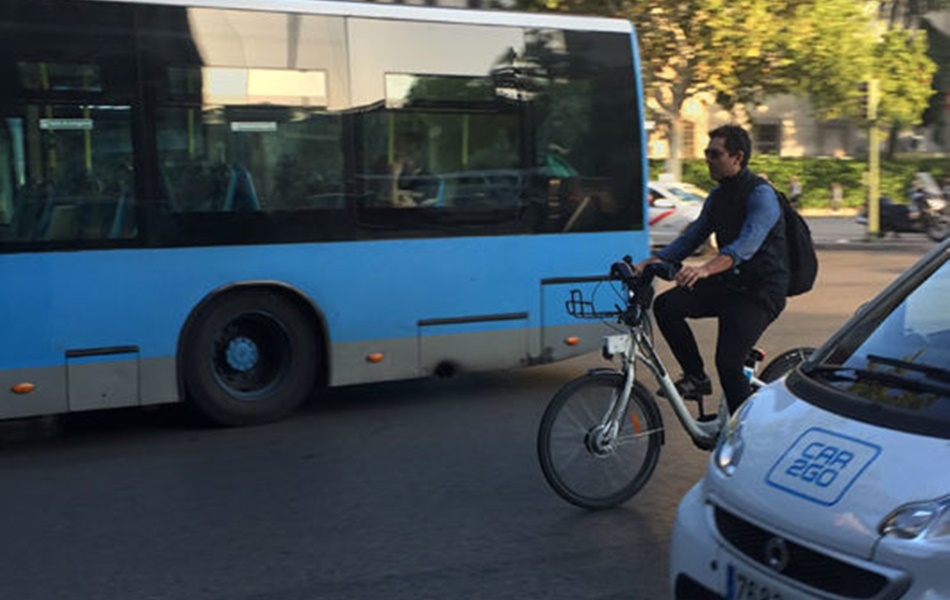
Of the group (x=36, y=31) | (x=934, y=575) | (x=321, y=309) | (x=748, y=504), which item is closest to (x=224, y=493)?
(x=321, y=309)

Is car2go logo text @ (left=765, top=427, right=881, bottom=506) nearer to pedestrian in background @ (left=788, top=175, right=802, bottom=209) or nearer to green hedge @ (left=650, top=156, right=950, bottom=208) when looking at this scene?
pedestrian in background @ (left=788, top=175, right=802, bottom=209)

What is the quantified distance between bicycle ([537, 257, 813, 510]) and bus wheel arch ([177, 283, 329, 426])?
276 cm

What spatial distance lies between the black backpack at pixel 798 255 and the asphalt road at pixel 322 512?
4.10 feet

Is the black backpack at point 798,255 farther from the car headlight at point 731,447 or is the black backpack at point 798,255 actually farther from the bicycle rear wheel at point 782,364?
the car headlight at point 731,447

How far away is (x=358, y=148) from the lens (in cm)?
748

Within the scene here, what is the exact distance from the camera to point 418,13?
25.3 feet

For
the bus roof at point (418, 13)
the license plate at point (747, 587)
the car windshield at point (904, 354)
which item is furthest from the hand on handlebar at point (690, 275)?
the bus roof at point (418, 13)

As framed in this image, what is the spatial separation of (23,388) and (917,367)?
5181 millimetres

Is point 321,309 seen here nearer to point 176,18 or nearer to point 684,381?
point 176,18

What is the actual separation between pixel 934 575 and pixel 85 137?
563 centimetres

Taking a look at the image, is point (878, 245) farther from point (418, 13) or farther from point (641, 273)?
point (641, 273)

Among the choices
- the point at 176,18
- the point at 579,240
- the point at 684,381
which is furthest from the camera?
the point at 579,240

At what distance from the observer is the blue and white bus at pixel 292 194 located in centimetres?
646

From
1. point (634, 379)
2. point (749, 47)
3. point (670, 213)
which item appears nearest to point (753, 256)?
point (634, 379)
